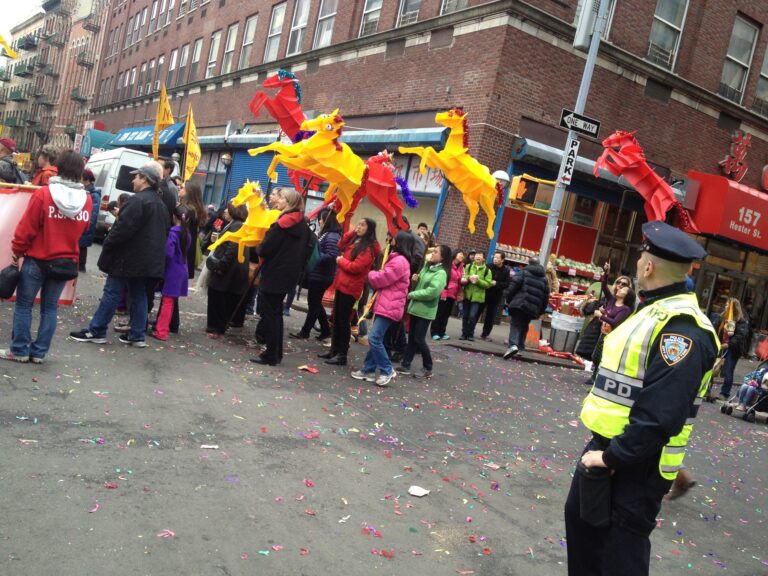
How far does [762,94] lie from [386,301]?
19278 mm

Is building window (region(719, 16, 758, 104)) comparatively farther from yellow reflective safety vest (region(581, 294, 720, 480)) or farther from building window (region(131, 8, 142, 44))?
building window (region(131, 8, 142, 44))

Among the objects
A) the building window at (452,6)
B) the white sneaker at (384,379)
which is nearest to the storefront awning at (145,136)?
the building window at (452,6)

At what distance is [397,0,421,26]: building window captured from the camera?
1992 cm

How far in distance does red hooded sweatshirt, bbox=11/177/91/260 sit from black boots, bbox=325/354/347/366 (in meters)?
3.40

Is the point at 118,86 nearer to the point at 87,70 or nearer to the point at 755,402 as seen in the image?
the point at 87,70

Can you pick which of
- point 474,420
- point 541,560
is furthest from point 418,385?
point 541,560

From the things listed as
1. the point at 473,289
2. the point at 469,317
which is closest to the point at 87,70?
the point at 473,289

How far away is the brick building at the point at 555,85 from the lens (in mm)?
17156

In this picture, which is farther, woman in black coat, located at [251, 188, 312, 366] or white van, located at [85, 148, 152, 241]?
white van, located at [85, 148, 152, 241]

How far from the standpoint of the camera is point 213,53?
32.9 metres

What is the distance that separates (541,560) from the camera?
4.22 m

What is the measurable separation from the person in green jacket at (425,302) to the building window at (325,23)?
657 inches

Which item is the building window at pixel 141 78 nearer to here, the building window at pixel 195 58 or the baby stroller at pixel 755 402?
the building window at pixel 195 58

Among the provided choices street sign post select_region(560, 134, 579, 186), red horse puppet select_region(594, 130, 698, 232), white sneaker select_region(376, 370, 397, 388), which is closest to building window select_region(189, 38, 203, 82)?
street sign post select_region(560, 134, 579, 186)
